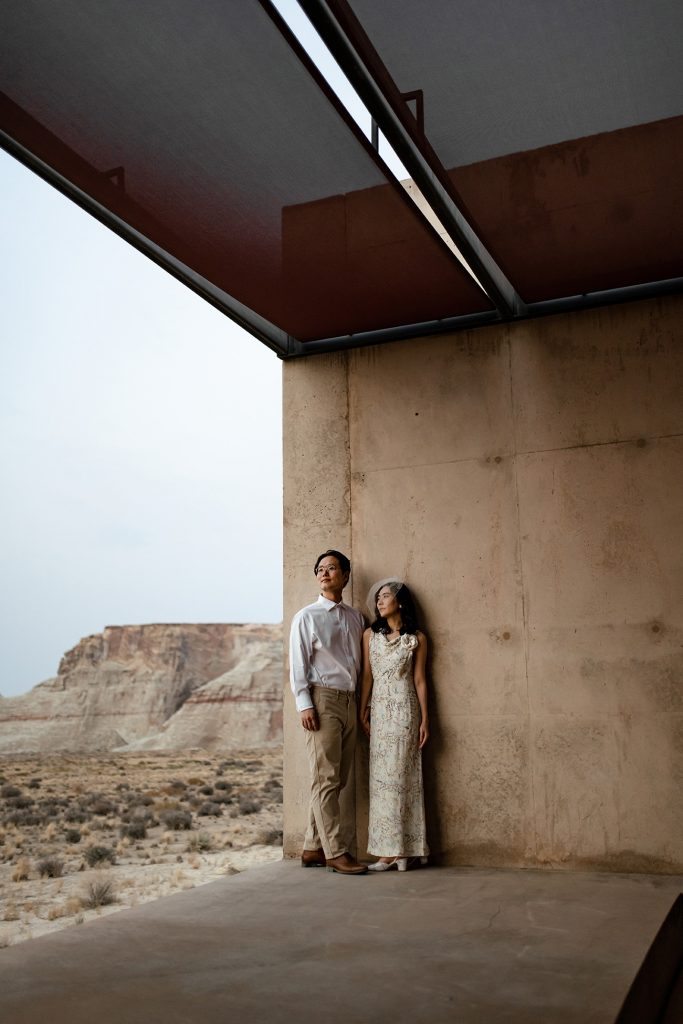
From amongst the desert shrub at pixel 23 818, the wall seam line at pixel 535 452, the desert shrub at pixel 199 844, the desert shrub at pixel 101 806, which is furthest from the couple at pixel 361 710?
the desert shrub at pixel 101 806

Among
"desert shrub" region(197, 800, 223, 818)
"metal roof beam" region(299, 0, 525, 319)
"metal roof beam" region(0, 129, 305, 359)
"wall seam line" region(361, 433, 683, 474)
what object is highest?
"metal roof beam" region(0, 129, 305, 359)

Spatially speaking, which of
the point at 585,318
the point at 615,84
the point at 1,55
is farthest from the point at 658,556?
the point at 1,55

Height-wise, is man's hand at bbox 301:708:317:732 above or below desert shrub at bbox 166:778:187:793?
above

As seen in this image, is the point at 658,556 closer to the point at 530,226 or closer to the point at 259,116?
the point at 530,226

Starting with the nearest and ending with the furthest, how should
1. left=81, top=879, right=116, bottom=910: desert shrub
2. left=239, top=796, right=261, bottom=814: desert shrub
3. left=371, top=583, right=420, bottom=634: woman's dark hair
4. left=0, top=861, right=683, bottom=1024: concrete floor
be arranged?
→ left=0, top=861, right=683, bottom=1024: concrete floor → left=371, top=583, right=420, bottom=634: woman's dark hair → left=81, top=879, right=116, bottom=910: desert shrub → left=239, top=796, right=261, bottom=814: desert shrub

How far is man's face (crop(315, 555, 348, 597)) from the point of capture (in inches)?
228

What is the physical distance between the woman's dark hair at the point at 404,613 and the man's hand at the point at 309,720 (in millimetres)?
655

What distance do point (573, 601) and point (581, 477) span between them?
73 cm

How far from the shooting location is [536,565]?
18.3 feet

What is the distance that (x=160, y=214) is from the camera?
448cm

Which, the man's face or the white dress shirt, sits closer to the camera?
the white dress shirt

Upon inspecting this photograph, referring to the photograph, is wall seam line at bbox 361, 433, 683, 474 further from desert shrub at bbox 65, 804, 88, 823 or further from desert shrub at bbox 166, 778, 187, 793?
desert shrub at bbox 166, 778, 187, 793

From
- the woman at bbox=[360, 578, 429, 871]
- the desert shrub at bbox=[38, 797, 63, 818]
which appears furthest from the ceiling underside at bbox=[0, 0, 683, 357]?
the desert shrub at bbox=[38, 797, 63, 818]

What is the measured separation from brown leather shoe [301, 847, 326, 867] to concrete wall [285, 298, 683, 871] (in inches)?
13.0
